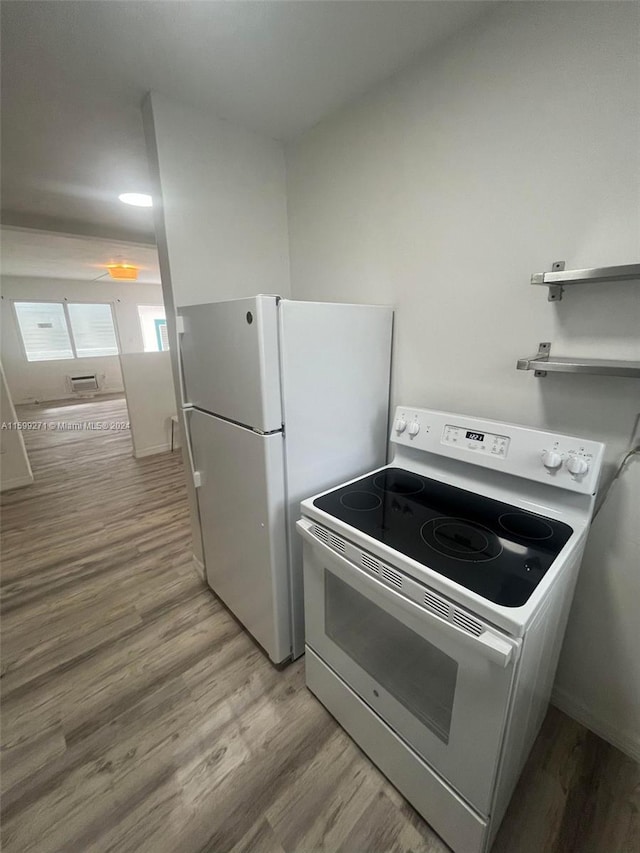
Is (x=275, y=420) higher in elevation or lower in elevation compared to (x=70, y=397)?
higher

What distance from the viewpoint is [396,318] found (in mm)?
1652

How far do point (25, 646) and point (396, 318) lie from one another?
245cm

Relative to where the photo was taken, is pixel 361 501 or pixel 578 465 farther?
pixel 361 501

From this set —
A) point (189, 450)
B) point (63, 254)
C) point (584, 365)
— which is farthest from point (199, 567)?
point (63, 254)

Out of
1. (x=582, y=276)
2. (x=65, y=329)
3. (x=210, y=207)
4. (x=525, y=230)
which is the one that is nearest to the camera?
(x=582, y=276)

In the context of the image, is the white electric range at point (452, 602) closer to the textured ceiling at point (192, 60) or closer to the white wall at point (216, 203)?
the white wall at point (216, 203)

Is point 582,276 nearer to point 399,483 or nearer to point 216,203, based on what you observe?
point 399,483

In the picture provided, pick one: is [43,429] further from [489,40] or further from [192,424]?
[489,40]

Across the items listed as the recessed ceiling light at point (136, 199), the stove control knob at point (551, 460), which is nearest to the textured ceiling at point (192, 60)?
the recessed ceiling light at point (136, 199)

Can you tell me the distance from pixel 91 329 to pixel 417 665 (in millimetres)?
9506

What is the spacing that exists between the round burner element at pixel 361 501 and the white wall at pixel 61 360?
8816 mm

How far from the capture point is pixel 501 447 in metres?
1.24

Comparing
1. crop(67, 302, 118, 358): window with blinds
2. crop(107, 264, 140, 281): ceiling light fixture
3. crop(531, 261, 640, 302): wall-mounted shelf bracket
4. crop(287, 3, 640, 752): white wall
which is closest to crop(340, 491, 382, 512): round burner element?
crop(287, 3, 640, 752): white wall

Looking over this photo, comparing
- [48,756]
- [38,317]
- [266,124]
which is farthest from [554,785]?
[38,317]
